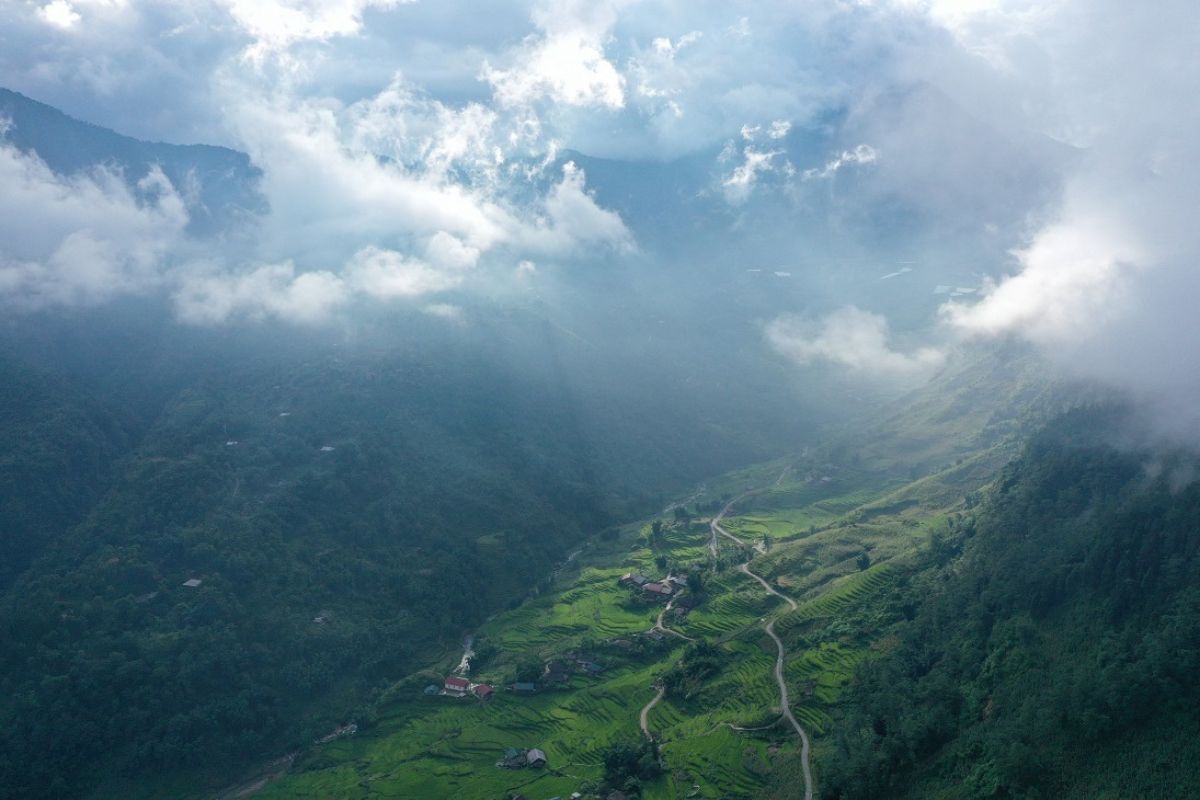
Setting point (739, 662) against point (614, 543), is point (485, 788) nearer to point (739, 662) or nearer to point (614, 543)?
point (739, 662)

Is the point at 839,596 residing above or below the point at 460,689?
above

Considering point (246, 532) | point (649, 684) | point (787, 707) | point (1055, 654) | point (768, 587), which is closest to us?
point (1055, 654)

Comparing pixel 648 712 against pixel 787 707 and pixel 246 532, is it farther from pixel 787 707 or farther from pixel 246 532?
pixel 246 532

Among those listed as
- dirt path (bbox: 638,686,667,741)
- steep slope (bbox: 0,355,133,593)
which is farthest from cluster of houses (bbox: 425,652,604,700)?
steep slope (bbox: 0,355,133,593)

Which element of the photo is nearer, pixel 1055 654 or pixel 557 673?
pixel 1055 654

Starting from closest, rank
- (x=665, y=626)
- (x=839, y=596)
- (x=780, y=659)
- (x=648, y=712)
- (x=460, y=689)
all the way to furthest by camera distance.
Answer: (x=648, y=712)
(x=780, y=659)
(x=839, y=596)
(x=460, y=689)
(x=665, y=626)

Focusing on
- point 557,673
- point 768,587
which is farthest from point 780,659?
point 557,673
